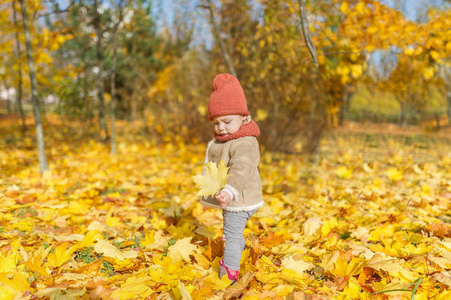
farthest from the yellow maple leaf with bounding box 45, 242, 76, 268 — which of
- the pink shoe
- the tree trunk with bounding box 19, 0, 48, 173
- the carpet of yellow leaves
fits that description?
the tree trunk with bounding box 19, 0, 48, 173

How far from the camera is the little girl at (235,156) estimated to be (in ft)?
4.51

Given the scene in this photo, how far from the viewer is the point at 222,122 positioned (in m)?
1.45

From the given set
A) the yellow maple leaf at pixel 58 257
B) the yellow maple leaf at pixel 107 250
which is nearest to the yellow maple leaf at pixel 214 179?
the yellow maple leaf at pixel 107 250

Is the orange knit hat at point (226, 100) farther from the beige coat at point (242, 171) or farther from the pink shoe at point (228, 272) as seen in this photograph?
the pink shoe at point (228, 272)

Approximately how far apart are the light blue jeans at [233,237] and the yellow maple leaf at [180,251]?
0.73ft

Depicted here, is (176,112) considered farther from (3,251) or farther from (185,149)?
(3,251)

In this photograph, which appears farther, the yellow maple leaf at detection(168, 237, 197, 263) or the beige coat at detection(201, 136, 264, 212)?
the yellow maple leaf at detection(168, 237, 197, 263)

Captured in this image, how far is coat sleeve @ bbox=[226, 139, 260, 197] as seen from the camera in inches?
52.4

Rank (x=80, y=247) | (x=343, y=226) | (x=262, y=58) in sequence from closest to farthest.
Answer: (x=80, y=247) < (x=343, y=226) < (x=262, y=58)

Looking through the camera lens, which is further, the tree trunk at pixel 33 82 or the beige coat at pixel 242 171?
the tree trunk at pixel 33 82

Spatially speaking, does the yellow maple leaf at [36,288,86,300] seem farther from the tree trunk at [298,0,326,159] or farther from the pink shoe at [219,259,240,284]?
the tree trunk at [298,0,326,159]

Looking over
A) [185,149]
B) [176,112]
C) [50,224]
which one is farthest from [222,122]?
[176,112]

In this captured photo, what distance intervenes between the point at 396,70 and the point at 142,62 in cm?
1365

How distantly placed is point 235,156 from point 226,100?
0.28 metres
